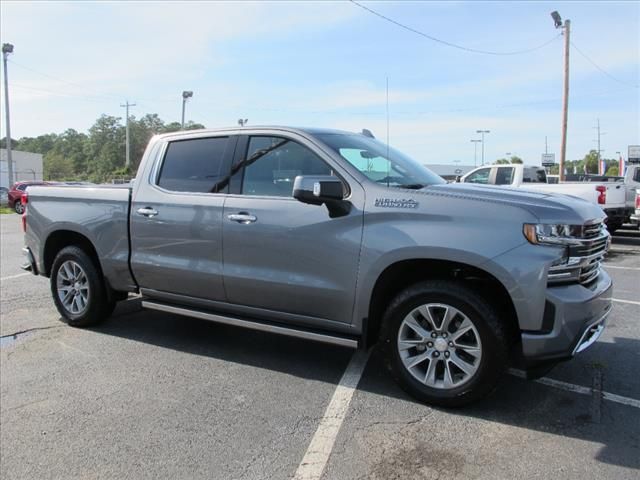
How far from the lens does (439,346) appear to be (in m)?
3.78

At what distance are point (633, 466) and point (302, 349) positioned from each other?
2790mm

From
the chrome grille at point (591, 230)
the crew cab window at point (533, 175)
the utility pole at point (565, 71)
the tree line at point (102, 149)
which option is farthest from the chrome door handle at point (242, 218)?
the tree line at point (102, 149)

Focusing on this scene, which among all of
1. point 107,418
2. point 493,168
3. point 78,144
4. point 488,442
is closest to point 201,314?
point 107,418

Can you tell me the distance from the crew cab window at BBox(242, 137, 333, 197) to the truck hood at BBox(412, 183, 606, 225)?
930mm

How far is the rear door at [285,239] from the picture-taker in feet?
13.4

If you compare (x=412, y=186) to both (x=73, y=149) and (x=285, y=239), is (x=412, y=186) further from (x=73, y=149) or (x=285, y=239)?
(x=73, y=149)

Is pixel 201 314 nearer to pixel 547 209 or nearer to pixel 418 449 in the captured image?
pixel 418 449

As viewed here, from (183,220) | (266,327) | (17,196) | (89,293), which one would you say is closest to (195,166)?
(183,220)

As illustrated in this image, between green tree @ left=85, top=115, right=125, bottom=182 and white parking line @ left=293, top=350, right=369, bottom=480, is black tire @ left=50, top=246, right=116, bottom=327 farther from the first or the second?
green tree @ left=85, top=115, right=125, bottom=182

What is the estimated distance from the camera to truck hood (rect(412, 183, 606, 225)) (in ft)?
11.6

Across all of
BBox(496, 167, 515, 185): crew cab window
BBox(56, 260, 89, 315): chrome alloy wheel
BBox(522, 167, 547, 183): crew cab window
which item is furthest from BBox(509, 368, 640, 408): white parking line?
BBox(522, 167, 547, 183): crew cab window

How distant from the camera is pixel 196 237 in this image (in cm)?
478

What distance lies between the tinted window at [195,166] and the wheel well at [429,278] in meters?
1.70

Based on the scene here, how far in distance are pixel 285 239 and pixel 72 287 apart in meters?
2.82
